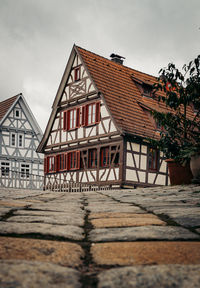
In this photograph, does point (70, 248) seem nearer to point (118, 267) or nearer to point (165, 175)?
point (118, 267)

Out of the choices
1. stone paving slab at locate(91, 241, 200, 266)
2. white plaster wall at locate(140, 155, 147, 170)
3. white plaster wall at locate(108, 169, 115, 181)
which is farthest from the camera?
white plaster wall at locate(140, 155, 147, 170)

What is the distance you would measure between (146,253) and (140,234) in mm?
550

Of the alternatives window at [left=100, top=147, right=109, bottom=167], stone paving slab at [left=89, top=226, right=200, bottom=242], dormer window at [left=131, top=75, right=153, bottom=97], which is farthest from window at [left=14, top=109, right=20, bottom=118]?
stone paving slab at [left=89, top=226, right=200, bottom=242]

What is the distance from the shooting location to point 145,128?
18.6 meters

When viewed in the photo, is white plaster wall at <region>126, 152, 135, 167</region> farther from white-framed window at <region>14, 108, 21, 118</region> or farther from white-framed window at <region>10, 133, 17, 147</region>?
white-framed window at <region>14, 108, 21, 118</region>

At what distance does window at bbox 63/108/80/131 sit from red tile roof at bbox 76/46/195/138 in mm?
2080

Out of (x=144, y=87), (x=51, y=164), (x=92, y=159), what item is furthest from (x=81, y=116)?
(x=144, y=87)

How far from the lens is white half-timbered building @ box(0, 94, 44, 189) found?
27125 millimetres

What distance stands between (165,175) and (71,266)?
17384 mm

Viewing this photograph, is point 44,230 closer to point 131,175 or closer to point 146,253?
point 146,253

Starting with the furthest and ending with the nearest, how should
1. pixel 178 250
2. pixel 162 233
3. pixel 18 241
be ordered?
pixel 162 233, pixel 18 241, pixel 178 250

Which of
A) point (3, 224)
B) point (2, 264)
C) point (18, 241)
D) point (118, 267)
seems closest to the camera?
point (2, 264)

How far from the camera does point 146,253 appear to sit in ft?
6.19

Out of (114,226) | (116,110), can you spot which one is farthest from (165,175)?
(114,226)
